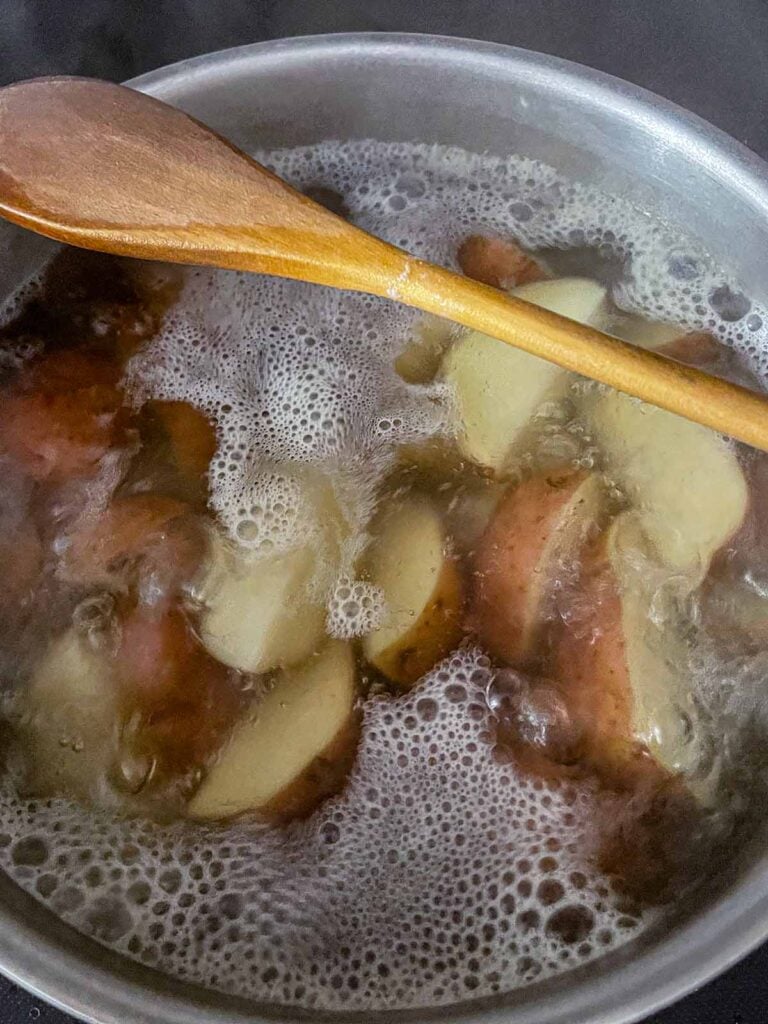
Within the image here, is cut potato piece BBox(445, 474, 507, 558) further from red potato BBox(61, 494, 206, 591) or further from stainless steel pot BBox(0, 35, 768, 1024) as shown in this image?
stainless steel pot BBox(0, 35, 768, 1024)

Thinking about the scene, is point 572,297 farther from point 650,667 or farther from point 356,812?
point 356,812

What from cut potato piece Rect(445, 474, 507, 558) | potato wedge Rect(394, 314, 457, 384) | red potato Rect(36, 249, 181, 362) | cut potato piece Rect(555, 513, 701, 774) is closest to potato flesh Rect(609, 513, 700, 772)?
cut potato piece Rect(555, 513, 701, 774)

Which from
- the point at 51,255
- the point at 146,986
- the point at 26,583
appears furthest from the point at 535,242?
the point at 146,986

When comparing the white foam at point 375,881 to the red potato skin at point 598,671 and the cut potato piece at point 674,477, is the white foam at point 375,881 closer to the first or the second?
the red potato skin at point 598,671

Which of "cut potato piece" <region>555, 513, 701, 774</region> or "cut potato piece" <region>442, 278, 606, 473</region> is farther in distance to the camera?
"cut potato piece" <region>442, 278, 606, 473</region>

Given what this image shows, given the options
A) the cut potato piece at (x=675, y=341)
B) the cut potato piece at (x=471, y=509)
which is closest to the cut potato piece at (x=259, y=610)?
the cut potato piece at (x=471, y=509)

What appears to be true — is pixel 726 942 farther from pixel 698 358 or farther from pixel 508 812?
pixel 698 358
